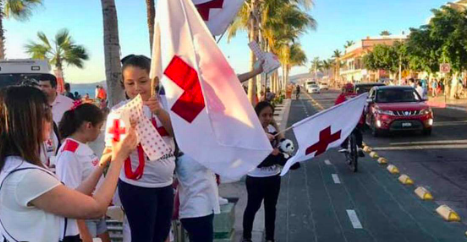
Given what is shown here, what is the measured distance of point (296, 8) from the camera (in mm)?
35625

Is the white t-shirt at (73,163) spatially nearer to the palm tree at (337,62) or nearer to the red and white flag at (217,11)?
the red and white flag at (217,11)

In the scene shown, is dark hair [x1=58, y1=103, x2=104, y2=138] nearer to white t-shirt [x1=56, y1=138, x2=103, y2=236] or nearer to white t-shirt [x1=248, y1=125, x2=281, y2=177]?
white t-shirt [x1=56, y1=138, x2=103, y2=236]

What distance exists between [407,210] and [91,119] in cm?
528

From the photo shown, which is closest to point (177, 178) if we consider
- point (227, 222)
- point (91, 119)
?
point (91, 119)

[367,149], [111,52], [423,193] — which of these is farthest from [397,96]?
[111,52]

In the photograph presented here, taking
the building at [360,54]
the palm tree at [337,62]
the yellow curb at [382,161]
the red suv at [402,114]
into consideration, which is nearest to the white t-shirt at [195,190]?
the yellow curb at [382,161]

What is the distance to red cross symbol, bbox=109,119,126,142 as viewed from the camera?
2.51 m

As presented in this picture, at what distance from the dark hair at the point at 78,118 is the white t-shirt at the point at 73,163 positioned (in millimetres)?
104

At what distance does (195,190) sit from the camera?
12.9 feet

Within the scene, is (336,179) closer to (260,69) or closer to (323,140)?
(323,140)

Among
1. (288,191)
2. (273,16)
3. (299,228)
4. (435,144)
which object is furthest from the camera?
(273,16)

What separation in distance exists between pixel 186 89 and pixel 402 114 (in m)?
14.6

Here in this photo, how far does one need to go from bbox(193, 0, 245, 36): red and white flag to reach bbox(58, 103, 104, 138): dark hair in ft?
4.57

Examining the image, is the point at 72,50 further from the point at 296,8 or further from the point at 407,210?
the point at 407,210
